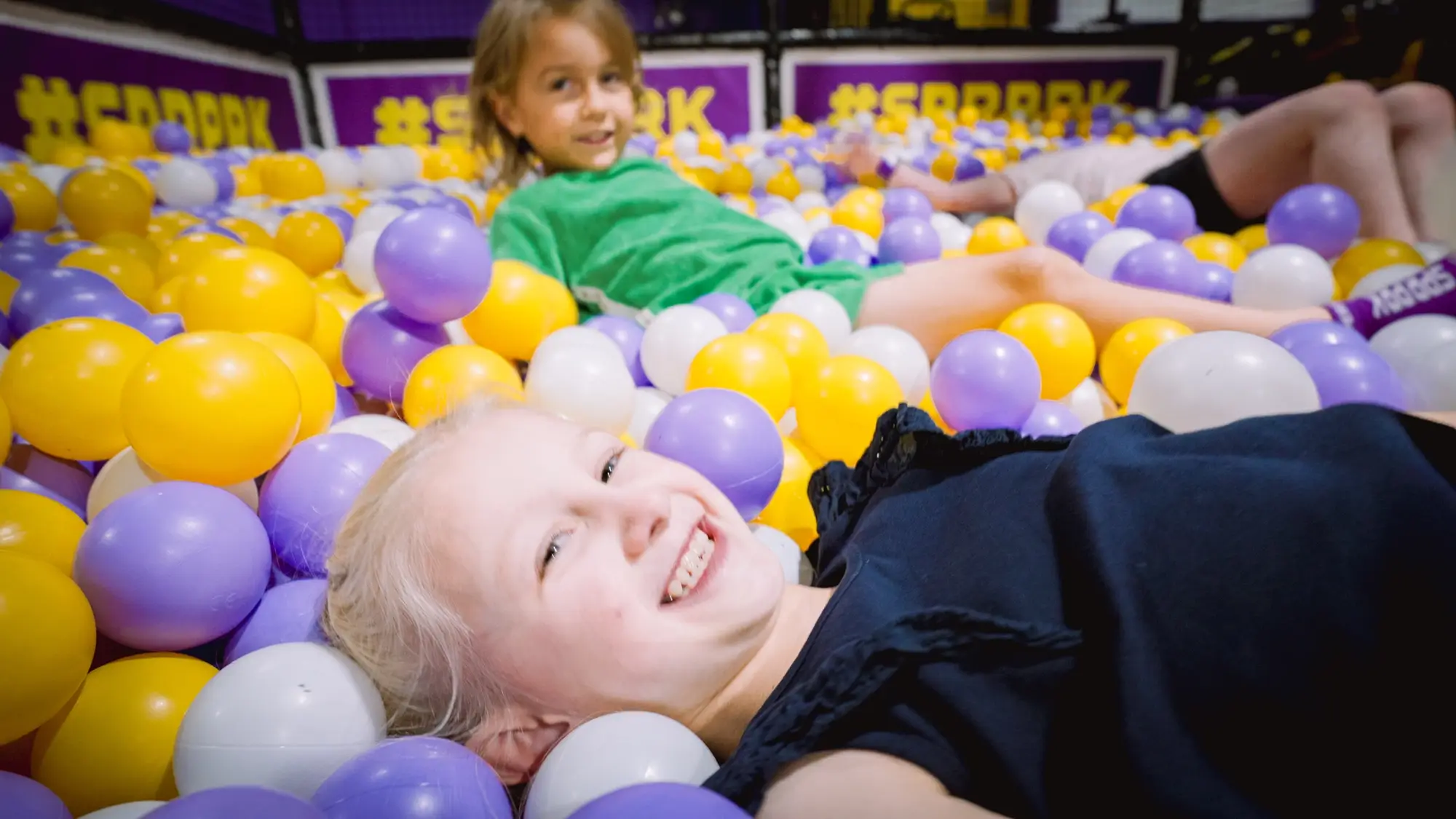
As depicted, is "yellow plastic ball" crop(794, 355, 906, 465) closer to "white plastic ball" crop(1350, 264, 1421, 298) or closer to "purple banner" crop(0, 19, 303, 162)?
"white plastic ball" crop(1350, 264, 1421, 298)

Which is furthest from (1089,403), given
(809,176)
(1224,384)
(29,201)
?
(29,201)

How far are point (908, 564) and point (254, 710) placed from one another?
1.71ft

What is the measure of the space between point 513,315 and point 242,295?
14.0 inches

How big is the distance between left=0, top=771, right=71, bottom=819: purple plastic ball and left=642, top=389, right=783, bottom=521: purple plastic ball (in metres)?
0.55

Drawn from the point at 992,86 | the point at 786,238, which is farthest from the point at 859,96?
the point at 786,238

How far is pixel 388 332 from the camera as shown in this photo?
1.13 m

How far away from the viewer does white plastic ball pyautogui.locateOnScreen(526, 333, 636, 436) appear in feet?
3.28

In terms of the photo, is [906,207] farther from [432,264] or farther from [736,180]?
[432,264]

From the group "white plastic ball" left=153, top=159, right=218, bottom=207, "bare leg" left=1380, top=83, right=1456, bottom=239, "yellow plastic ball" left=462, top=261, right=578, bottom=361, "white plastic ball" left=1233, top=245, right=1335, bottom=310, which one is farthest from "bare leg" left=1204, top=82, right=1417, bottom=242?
"white plastic ball" left=153, top=159, right=218, bottom=207

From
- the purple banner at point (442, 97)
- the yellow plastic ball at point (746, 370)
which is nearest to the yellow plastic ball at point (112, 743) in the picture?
the yellow plastic ball at point (746, 370)

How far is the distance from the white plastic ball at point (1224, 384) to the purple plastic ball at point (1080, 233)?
92 centimetres

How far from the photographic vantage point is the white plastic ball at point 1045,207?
2.00 metres

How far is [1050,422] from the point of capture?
1.07m

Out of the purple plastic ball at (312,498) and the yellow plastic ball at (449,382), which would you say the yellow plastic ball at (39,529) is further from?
the yellow plastic ball at (449,382)
